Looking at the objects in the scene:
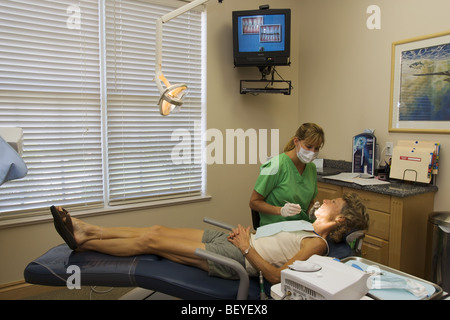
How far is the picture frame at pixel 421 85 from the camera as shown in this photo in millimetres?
2320

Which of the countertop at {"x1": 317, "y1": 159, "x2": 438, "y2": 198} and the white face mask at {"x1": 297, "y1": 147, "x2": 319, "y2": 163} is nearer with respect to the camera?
the white face mask at {"x1": 297, "y1": 147, "x2": 319, "y2": 163}

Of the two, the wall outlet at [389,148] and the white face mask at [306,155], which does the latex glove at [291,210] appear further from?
the wall outlet at [389,148]

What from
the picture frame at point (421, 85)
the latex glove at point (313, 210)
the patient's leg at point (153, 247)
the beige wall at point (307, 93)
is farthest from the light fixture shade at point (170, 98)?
the picture frame at point (421, 85)

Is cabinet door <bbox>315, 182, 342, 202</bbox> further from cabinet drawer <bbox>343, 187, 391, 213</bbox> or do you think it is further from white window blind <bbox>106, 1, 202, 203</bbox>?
white window blind <bbox>106, 1, 202, 203</bbox>

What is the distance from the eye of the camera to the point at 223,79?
3.02m

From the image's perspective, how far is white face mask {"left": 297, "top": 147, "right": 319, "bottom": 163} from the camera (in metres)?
2.00

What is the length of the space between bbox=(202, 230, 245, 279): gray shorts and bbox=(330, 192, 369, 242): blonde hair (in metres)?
0.54

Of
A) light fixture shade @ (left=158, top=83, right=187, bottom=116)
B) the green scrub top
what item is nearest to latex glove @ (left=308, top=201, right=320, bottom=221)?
the green scrub top

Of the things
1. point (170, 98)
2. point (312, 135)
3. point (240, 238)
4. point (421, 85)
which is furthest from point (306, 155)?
point (421, 85)

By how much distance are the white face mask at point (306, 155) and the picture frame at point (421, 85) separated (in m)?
1.08

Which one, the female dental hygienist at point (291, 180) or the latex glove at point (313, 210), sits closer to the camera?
the latex glove at point (313, 210)
